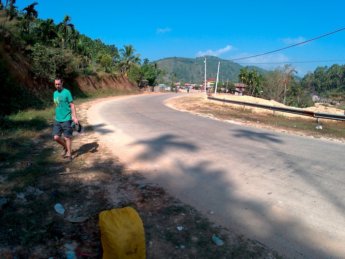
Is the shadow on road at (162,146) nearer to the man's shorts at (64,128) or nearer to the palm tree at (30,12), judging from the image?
the man's shorts at (64,128)

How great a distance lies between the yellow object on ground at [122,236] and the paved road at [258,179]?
1486 millimetres

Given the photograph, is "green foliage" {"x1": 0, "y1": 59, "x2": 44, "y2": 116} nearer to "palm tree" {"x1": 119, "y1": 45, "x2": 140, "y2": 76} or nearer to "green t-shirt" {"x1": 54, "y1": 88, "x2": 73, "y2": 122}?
"green t-shirt" {"x1": 54, "y1": 88, "x2": 73, "y2": 122}

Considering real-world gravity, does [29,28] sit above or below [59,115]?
above

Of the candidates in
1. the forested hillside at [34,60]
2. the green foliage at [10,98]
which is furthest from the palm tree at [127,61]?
the green foliage at [10,98]

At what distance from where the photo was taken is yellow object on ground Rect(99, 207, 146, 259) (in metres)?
2.71

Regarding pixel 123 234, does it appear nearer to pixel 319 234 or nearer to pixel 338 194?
pixel 319 234

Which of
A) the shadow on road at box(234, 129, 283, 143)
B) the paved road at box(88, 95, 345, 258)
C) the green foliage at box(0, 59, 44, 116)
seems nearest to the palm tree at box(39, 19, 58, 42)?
the green foliage at box(0, 59, 44, 116)

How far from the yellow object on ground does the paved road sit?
1.49 meters

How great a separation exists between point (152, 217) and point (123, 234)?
49.3 inches

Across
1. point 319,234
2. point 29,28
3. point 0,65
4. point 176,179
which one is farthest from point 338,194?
point 29,28

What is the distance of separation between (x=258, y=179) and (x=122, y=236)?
11.7 feet

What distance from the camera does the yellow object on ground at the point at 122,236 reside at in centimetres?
271

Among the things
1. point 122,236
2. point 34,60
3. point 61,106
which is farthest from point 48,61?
point 122,236

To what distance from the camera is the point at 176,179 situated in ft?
18.1
